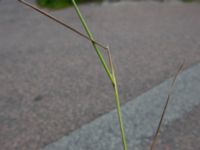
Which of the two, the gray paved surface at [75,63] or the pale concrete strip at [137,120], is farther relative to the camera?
the gray paved surface at [75,63]

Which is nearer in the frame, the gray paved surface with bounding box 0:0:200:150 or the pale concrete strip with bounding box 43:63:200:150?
the pale concrete strip with bounding box 43:63:200:150

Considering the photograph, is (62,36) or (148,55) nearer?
(148,55)

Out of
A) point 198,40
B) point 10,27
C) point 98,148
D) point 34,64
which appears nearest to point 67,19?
point 10,27

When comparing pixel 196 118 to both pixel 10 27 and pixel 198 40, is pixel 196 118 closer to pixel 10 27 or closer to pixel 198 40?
pixel 198 40
